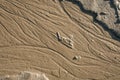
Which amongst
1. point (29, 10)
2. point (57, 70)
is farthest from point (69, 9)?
point (57, 70)

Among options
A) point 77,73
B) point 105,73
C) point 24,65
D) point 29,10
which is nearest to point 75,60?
point 77,73

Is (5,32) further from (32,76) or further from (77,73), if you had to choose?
(77,73)

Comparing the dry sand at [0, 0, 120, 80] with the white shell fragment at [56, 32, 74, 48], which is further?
the white shell fragment at [56, 32, 74, 48]

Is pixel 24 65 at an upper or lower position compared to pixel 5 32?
lower

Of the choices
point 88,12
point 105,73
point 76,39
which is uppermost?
point 88,12

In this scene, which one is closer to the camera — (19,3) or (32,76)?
(32,76)

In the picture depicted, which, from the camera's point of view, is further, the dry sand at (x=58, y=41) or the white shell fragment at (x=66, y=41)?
the white shell fragment at (x=66, y=41)
